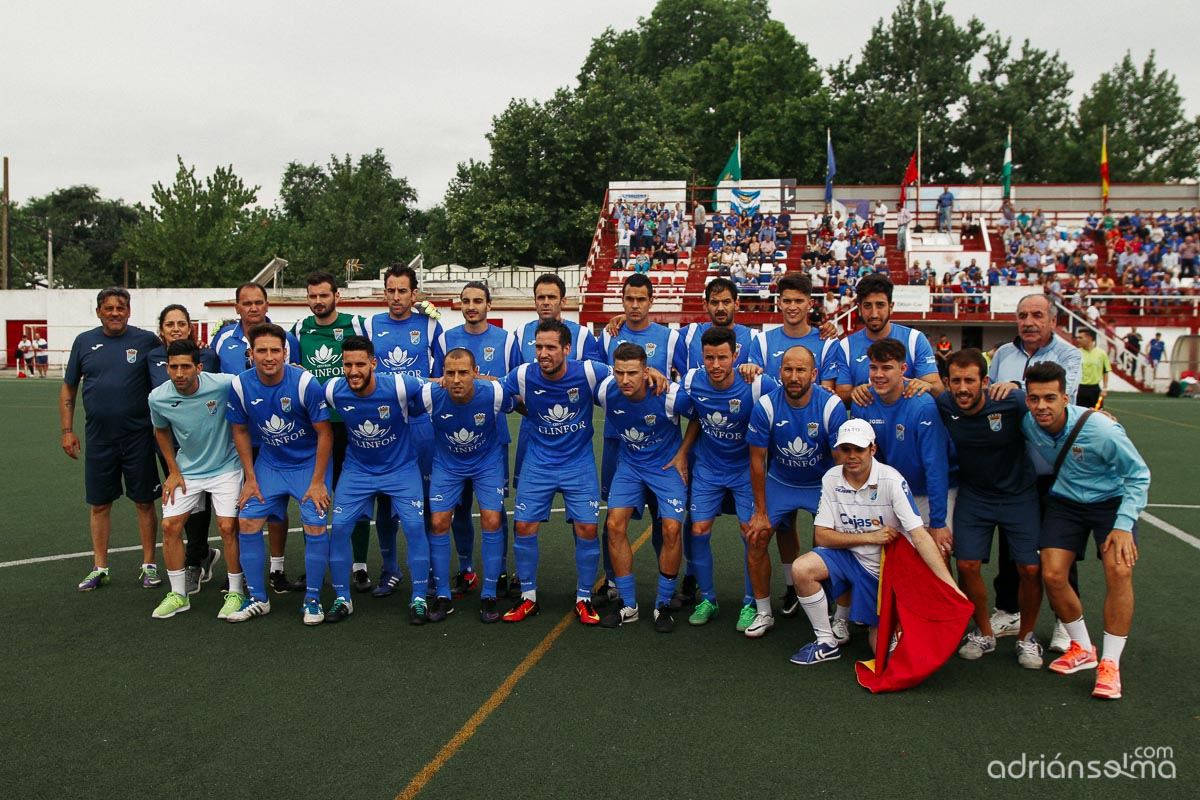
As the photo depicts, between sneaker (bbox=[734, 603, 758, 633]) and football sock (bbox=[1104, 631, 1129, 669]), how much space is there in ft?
6.87

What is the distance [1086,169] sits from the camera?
54344mm

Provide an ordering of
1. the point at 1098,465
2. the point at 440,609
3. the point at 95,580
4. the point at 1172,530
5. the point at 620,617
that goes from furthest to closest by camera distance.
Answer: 1. the point at 1172,530
2. the point at 95,580
3. the point at 440,609
4. the point at 620,617
5. the point at 1098,465

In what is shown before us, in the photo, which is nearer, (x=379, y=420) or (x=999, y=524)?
(x=999, y=524)

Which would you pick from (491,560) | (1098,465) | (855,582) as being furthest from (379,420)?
(1098,465)

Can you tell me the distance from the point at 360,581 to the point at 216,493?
1353 millimetres

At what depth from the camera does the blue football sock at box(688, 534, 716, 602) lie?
6.34 m

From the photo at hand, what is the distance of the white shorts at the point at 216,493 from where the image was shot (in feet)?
21.4

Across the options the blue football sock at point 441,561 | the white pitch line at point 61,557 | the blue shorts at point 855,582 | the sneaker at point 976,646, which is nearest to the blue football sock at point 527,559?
the blue football sock at point 441,561

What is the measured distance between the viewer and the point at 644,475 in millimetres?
6391

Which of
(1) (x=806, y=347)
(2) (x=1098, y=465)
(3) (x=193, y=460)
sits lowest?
(3) (x=193, y=460)

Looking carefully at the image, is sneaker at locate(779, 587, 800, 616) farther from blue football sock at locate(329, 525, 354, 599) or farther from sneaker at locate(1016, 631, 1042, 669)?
blue football sock at locate(329, 525, 354, 599)

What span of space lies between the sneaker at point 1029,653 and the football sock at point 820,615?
3.64ft

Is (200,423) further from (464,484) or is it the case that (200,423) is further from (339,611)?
(464,484)

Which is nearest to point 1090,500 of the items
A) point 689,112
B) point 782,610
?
point 782,610
